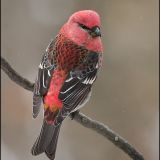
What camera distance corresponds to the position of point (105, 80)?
8461 mm

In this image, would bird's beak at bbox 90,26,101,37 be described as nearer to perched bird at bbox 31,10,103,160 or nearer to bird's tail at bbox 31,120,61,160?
perched bird at bbox 31,10,103,160

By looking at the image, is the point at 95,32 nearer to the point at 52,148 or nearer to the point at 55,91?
the point at 55,91

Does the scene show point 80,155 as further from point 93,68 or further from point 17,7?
point 93,68

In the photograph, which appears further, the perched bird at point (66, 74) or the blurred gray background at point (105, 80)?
the blurred gray background at point (105, 80)

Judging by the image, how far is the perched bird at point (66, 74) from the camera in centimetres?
504

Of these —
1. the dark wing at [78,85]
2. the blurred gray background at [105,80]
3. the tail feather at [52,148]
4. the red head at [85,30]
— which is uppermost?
the red head at [85,30]

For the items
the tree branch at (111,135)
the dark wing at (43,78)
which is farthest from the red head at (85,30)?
the tree branch at (111,135)

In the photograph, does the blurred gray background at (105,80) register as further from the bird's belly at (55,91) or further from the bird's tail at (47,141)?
the bird's tail at (47,141)

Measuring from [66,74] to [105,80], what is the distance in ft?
10.4

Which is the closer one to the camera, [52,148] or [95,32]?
[52,148]

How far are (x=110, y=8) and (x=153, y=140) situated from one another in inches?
65.1

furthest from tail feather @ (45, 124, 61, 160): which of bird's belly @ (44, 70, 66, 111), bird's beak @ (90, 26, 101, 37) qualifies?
bird's beak @ (90, 26, 101, 37)

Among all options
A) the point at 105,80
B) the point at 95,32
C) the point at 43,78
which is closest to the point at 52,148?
the point at 43,78

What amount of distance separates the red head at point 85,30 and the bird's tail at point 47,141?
31.5 inches
